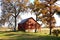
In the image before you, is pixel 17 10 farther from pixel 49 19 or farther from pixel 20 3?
pixel 49 19

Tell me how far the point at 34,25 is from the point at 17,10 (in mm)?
8264

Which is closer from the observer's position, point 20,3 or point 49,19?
point 49,19

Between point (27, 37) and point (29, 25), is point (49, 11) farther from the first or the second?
point (29, 25)

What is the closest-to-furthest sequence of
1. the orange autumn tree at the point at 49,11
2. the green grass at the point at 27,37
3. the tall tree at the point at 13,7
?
the green grass at the point at 27,37 < the orange autumn tree at the point at 49,11 < the tall tree at the point at 13,7

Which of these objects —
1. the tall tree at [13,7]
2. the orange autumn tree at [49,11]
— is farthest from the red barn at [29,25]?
the orange autumn tree at [49,11]

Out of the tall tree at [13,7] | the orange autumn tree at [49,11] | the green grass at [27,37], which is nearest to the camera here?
the green grass at [27,37]

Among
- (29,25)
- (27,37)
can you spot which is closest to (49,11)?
(27,37)

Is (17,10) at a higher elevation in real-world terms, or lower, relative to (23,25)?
higher

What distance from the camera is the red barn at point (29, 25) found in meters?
68.5

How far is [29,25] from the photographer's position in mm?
70312

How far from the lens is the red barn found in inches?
2696

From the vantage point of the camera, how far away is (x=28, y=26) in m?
69.8

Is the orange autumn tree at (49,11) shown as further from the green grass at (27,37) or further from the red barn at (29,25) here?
the red barn at (29,25)

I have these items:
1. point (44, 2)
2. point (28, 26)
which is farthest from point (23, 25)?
point (44, 2)
